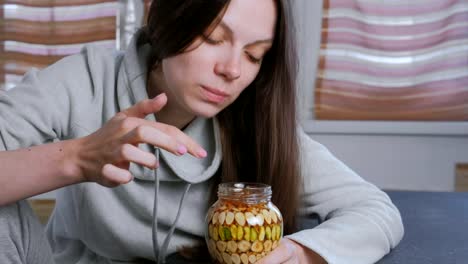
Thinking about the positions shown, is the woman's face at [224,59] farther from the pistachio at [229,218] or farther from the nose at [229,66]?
the pistachio at [229,218]

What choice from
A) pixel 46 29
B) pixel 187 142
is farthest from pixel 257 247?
pixel 46 29

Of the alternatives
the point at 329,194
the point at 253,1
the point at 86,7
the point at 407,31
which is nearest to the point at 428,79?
the point at 407,31

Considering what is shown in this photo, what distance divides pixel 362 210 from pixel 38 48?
275 centimetres

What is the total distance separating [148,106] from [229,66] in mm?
192

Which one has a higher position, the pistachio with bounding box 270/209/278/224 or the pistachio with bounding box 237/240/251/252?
the pistachio with bounding box 270/209/278/224

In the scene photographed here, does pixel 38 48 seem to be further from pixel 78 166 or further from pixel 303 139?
pixel 78 166

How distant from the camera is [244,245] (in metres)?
0.77

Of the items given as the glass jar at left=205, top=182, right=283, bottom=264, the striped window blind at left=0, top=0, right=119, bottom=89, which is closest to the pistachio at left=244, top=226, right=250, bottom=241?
the glass jar at left=205, top=182, right=283, bottom=264

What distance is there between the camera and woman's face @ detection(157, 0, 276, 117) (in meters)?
0.93

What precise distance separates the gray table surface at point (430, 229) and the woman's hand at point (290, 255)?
0.59 feet

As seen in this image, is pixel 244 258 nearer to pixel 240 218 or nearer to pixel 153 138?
pixel 240 218

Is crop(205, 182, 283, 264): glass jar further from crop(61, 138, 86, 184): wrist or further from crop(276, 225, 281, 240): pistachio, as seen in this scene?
crop(61, 138, 86, 184): wrist

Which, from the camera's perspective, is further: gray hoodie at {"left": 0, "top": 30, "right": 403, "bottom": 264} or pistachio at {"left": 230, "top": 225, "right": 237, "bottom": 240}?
gray hoodie at {"left": 0, "top": 30, "right": 403, "bottom": 264}

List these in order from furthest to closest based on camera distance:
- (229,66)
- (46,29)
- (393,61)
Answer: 1. (46,29)
2. (393,61)
3. (229,66)
